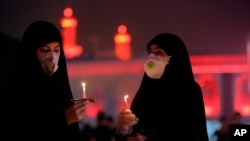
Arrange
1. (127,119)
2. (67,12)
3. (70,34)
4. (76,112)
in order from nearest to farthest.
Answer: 1. (76,112)
2. (127,119)
3. (67,12)
4. (70,34)

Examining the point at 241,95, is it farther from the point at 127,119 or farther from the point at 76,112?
the point at 76,112

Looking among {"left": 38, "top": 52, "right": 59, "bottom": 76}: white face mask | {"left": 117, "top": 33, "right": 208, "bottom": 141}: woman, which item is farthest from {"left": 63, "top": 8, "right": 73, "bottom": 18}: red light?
{"left": 38, "top": 52, "right": 59, "bottom": 76}: white face mask

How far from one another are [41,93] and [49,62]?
23 cm

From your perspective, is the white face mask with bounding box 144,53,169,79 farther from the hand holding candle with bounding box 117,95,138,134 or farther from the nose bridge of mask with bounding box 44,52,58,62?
the nose bridge of mask with bounding box 44,52,58,62

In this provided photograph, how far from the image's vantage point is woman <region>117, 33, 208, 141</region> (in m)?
4.68

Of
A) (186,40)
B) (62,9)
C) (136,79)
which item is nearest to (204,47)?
(186,40)

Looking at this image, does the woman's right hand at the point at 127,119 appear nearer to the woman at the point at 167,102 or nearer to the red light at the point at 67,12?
the woman at the point at 167,102

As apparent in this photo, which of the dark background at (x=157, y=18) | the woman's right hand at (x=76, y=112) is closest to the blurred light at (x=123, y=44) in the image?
the dark background at (x=157, y=18)

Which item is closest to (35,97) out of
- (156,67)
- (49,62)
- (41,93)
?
(41,93)

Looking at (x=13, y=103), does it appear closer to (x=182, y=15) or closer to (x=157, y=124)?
(x=157, y=124)

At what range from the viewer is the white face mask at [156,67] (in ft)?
15.6

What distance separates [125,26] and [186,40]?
1203 mm

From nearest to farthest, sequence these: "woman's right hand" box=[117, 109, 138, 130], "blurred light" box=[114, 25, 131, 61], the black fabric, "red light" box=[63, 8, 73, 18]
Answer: the black fabric → "woman's right hand" box=[117, 109, 138, 130] → "red light" box=[63, 8, 73, 18] → "blurred light" box=[114, 25, 131, 61]

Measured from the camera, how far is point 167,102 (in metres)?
4.73
